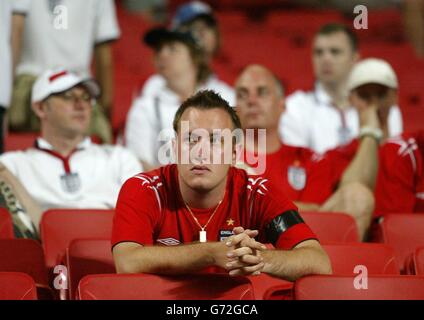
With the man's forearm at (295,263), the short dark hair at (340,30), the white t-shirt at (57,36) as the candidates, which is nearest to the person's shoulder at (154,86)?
the white t-shirt at (57,36)

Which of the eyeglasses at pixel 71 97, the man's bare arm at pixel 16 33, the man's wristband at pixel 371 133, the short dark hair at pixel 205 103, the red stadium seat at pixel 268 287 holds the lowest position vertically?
the red stadium seat at pixel 268 287

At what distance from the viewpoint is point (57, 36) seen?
18.3 ft

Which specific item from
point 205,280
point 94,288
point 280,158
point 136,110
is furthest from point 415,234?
point 136,110

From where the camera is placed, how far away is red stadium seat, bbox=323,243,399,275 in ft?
12.0

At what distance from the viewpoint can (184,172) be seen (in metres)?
3.47

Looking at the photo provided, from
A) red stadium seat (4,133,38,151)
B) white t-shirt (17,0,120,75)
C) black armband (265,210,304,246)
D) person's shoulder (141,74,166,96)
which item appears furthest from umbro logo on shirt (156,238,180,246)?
person's shoulder (141,74,166,96)

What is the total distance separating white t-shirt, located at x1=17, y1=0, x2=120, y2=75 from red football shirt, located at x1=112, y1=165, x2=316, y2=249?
7.11 ft

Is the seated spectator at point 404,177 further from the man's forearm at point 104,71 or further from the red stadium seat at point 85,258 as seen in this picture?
the man's forearm at point 104,71

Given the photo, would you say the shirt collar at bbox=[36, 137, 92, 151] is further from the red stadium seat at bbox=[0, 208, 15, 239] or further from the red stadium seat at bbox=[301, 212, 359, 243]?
the red stadium seat at bbox=[301, 212, 359, 243]

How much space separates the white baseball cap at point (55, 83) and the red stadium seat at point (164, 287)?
1.98 m

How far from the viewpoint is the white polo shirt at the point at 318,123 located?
589cm

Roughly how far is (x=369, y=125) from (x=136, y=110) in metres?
1.32

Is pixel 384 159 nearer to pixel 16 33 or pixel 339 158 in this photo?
pixel 339 158

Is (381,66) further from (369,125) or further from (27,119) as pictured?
(27,119)
